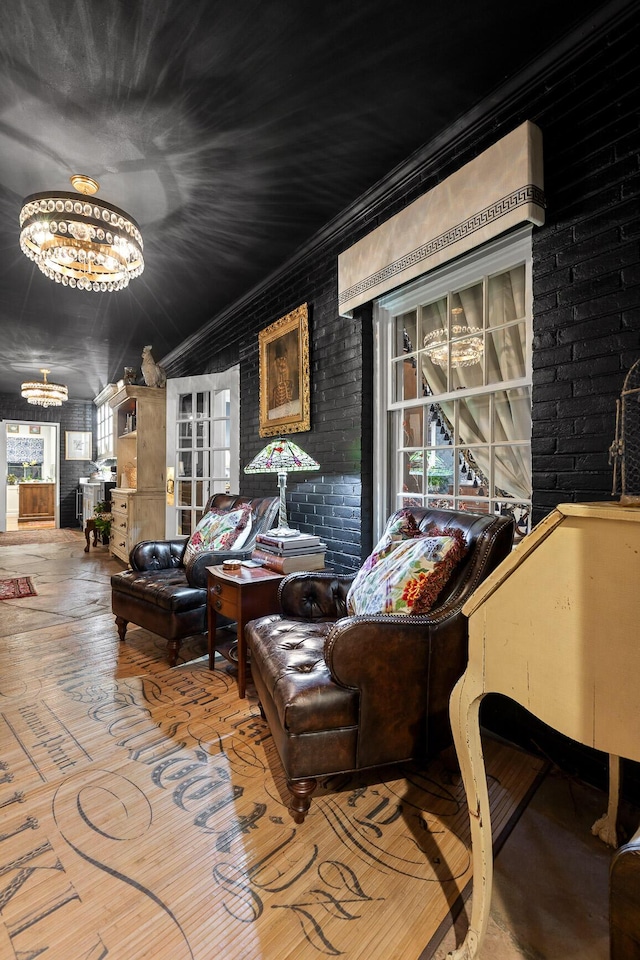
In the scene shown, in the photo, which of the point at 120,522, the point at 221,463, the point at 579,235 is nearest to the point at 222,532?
the point at 221,463

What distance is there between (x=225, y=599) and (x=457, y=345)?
184 centimetres

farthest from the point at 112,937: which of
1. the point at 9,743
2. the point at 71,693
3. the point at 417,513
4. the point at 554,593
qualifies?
the point at 417,513

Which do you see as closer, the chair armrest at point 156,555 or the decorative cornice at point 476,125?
the decorative cornice at point 476,125

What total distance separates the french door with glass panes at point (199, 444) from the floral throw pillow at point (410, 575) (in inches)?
107

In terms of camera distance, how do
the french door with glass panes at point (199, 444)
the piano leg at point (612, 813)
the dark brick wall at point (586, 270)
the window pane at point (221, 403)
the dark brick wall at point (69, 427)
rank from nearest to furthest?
the piano leg at point (612, 813) < the dark brick wall at point (586, 270) < the french door with glass panes at point (199, 444) < the window pane at point (221, 403) < the dark brick wall at point (69, 427)

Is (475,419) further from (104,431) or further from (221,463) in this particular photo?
(104,431)

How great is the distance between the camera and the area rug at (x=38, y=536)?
7.86 m

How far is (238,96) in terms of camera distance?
2.03 m

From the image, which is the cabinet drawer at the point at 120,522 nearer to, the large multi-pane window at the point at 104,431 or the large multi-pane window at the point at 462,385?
the large multi-pane window at the point at 104,431

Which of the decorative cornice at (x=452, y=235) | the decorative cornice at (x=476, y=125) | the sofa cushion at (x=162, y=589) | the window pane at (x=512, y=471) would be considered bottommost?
the sofa cushion at (x=162, y=589)

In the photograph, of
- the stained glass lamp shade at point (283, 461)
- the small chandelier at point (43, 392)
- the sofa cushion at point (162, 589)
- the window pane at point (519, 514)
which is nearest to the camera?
the window pane at point (519, 514)

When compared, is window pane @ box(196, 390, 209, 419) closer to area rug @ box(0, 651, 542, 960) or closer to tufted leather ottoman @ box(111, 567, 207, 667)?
tufted leather ottoman @ box(111, 567, 207, 667)

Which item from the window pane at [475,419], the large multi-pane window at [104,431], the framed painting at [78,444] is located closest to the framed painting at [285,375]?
the window pane at [475,419]

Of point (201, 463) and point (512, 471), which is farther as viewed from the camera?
point (201, 463)
